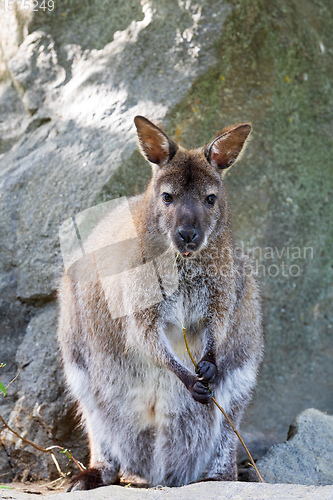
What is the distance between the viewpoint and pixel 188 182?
3.16m

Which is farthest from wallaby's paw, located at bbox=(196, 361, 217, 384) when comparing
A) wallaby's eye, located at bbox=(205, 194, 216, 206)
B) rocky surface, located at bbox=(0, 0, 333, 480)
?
rocky surface, located at bbox=(0, 0, 333, 480)

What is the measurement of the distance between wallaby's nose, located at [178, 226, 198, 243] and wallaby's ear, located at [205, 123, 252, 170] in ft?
1.90

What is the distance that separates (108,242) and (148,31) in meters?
1.95

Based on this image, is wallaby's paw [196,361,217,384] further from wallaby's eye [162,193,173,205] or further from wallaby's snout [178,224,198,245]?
wallaby's eye [162,193,173,205]

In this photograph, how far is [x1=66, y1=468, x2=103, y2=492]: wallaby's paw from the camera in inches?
128

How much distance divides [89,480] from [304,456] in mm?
1399

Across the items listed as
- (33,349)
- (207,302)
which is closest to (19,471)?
(33,349)

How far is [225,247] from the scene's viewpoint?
334cm

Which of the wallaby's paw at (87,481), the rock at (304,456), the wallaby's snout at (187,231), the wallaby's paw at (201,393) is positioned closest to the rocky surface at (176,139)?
the rock at (304,456)

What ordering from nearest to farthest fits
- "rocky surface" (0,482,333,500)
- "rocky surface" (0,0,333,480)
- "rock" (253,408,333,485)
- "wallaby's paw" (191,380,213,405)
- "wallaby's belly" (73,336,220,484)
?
1. "rocky surface" (0,482,333,500)
2. "wallaby's paw" (191,380,213,405)
3. "wallaby's belly" (73,336,220,484)
4. "rock" (253,408,333,485)
5. "rocky surface" (0,0,333,480)

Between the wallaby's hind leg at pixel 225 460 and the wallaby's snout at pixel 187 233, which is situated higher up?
the wallaby's snout at pixel 187 233

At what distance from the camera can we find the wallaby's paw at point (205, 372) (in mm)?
3033

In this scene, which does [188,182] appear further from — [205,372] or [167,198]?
[205,372]

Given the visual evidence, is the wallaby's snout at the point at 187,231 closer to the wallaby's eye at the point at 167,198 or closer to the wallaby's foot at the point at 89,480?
the wallaby's eye at the point at 167,198
